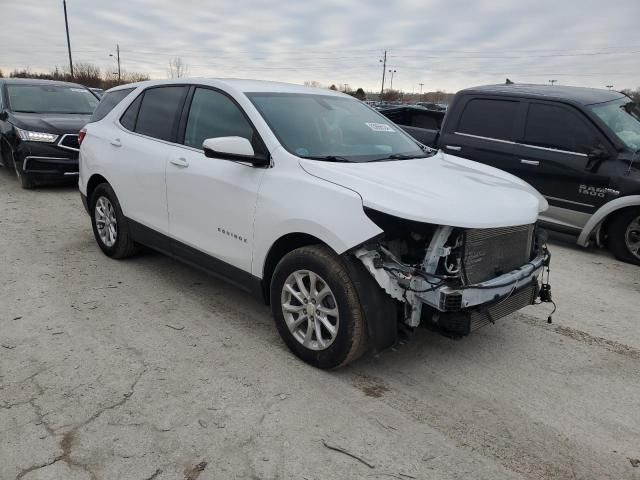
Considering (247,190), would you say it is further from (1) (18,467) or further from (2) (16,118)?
(2) (16,118)

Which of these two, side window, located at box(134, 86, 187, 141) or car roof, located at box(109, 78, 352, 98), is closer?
car roof, located at box(109, 78, 352, 98)

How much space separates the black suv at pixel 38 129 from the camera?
334 inches

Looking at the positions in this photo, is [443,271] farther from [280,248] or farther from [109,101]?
[109,101]

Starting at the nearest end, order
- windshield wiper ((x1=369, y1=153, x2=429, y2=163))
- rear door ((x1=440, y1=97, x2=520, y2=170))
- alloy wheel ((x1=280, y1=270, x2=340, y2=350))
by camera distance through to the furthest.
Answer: alloy wheel ((x1=280, y1=270, x2=340, y2=350)) < windshield wiper ((x1=369, y1=153, x2=429, y2=163)) < rear door ((x1=440, y1=97, x2=520, y2=170))

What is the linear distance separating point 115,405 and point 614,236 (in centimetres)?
579

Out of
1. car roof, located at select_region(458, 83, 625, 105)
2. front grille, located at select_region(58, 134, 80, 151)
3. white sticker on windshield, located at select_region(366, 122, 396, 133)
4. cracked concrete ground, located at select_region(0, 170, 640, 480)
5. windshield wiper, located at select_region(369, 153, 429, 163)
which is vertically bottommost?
cracked concrete ground, located at select_region(0, 170, 640, 480)

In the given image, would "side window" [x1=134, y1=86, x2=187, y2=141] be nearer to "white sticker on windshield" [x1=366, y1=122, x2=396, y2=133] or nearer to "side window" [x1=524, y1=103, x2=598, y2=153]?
"white sticker on windshield" [x1=366, y1=122, x2=396, y2=133]

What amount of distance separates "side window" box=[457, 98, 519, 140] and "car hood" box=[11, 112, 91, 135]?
251 inches

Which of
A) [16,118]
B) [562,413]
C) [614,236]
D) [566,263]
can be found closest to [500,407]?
[562,413]

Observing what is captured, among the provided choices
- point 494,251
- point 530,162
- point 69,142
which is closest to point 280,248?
point 494,251

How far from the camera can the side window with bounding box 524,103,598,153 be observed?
249 inches

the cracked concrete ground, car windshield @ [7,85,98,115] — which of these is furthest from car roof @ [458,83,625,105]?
car windshield @ [7,85,98,115]

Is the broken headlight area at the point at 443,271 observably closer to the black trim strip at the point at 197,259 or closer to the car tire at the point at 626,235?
the black trim strip at the point at 197,259

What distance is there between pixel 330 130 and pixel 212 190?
101cm
